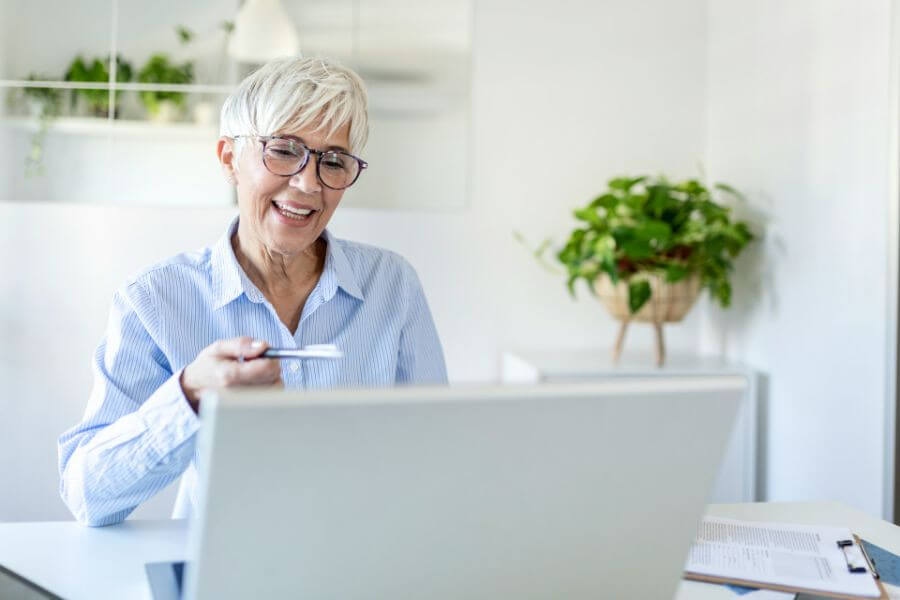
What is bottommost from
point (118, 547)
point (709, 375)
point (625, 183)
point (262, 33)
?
point (118, 547)

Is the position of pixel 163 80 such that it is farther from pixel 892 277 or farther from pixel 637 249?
pixel 892 277

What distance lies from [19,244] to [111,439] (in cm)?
226

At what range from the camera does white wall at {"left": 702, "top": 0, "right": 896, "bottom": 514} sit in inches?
93.9

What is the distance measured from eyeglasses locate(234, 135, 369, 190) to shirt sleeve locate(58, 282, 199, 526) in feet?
1.00

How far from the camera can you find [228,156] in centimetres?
163

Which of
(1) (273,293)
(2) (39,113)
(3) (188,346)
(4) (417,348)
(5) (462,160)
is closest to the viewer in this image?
(3) (188,346)

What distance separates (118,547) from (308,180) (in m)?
0.65

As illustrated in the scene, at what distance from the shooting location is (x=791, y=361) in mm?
2830

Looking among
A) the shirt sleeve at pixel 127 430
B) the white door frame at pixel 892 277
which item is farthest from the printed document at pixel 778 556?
the white door frame at pixel 892 277

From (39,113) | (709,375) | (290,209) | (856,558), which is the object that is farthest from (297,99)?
(39,113)

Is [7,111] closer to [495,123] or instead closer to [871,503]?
[495,123]

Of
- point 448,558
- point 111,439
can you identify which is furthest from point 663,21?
point 448,558

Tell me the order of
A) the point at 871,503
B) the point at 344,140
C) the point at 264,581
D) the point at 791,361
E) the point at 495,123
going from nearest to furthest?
the point at 264,581, the point at 344,140, the point at 871,503, the point at 791,361, the point at 495,123

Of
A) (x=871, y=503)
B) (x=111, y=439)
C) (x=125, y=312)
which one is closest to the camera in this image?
(x=111, y=439)
